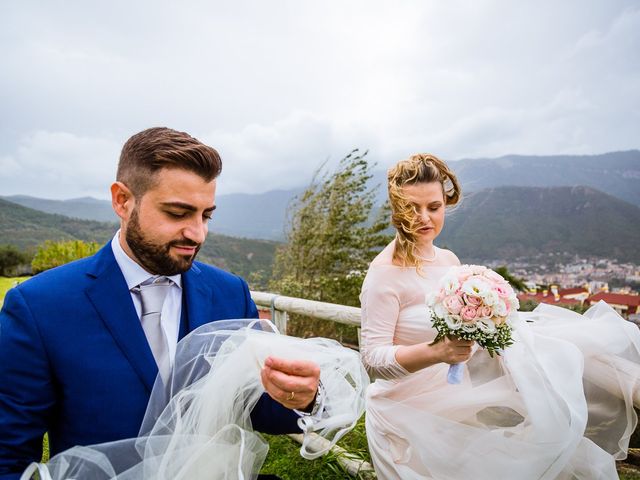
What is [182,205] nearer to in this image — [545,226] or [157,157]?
[157,157]

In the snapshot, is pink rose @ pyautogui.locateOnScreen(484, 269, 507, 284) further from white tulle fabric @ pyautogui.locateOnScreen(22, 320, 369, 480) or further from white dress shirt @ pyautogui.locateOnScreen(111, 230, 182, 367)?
white dress shirt @ pyautogui.locateOnScreen(111, 230, 182, 367)

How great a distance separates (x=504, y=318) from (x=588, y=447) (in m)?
0.73

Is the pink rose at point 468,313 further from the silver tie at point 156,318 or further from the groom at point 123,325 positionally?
the silver tie at point 156,318

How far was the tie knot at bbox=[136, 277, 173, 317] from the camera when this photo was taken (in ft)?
5.90

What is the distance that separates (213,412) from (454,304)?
111 cm

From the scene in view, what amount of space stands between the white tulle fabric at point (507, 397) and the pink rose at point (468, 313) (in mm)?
469

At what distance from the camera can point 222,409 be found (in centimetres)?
153

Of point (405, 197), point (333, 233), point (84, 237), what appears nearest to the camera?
point (405, 197)

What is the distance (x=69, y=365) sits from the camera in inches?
60.4

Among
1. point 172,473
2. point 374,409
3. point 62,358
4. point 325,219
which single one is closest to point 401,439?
point 374,409

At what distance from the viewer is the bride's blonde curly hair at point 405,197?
2451mm

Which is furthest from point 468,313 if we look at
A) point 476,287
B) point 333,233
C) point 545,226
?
point 545,226

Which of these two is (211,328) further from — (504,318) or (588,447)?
(588,447)

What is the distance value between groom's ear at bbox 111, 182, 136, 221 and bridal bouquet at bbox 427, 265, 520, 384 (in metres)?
1.43
